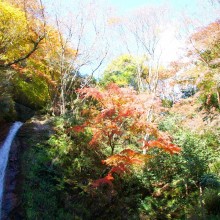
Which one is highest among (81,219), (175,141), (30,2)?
(30,2)

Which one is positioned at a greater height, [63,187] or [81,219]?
[63,187]

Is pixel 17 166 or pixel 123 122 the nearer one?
pixel 123 122

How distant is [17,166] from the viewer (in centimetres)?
870

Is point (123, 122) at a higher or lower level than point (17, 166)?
higher

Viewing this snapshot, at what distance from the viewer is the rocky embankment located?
23.2ft

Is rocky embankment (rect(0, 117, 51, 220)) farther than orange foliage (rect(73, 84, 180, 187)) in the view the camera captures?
No

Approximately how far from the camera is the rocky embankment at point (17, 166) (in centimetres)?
708

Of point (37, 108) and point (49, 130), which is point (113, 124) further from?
point (37, 108)

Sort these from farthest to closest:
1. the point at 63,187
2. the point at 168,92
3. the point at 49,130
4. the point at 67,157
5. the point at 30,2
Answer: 1. the point at 168,92
2. the point at 30,2
3. the point at 49,130
4. the point at 67,157
5. the point at 63,187

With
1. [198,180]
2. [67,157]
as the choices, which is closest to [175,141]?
[198,180]

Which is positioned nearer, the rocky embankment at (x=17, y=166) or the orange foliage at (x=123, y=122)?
the rocky embankment at (x=17, y=166)

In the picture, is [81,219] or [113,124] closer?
[81,219]

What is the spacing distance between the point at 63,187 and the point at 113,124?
2.50 m

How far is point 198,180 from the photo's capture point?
7.97 meters
